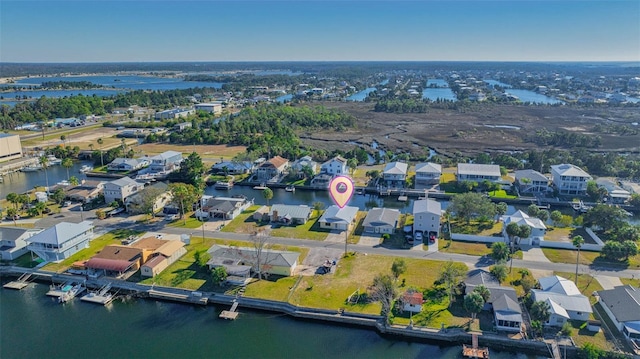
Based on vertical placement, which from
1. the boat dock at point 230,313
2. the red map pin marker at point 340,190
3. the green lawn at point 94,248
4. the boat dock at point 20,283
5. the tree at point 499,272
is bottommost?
the boat dock at point 230,313

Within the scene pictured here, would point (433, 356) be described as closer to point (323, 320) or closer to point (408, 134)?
point (323, 320)

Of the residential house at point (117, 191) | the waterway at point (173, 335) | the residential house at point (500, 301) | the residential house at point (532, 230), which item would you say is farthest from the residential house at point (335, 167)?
the waterway at point (173, 335)

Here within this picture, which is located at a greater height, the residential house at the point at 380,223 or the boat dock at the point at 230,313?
the residential house at the point at 380,223

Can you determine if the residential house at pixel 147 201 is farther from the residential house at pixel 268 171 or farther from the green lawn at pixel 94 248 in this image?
the residential house at pixel 268 171

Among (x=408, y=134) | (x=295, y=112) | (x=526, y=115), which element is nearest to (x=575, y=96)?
(x=526, y=115)

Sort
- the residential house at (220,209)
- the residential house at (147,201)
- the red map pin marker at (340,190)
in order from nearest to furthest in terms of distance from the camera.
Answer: the red map pin marker at (340,190), the residential house at (147,201), the residential house at (220,209)
